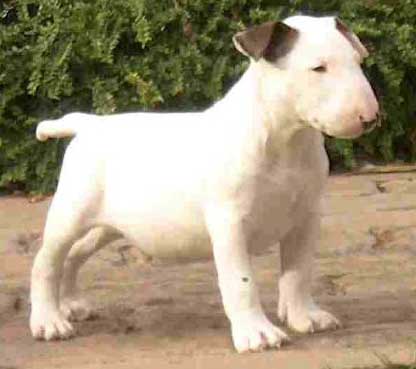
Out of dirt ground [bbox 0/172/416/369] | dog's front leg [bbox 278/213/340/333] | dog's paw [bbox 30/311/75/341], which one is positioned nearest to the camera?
dirt ground [bbox 0/172/416/369]

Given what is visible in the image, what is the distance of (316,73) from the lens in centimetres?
464

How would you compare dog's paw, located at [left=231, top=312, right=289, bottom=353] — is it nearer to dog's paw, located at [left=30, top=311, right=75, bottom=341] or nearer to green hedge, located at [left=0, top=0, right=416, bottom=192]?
dog's paw, located at [left=30, top=311, right=75, bottom=341]

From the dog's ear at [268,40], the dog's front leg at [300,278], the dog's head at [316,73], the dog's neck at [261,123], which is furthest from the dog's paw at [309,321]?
the dog's ear at [268,40]

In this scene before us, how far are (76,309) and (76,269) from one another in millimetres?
142

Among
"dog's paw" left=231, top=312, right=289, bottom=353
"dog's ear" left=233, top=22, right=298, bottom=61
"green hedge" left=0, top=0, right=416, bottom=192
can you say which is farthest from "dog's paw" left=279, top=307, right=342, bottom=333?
"green hedge" left=0, top=0, right=416, bottom=192

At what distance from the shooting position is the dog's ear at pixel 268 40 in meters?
4.68

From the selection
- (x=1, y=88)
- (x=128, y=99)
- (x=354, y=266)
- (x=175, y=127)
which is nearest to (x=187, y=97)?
(x=128, y=99)

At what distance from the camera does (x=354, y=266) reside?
242 inches

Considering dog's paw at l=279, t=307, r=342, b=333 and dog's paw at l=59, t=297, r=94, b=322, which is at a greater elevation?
dog's paw at l=279, t=307, r=342, b=333

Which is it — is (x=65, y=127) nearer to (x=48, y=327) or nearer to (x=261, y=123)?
A: (x=48, y=327)

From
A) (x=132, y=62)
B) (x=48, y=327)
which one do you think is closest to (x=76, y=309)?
(x=48, y=327)

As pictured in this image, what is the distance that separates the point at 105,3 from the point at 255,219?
387cm

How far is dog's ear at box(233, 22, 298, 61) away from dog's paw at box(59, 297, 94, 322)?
1248 millimetres

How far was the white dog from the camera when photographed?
4.67 meters
